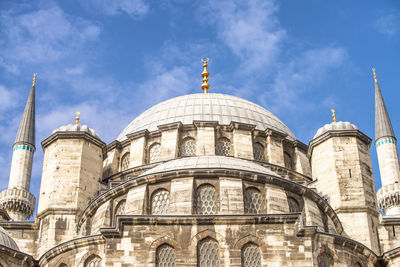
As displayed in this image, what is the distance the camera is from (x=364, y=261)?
23406mm

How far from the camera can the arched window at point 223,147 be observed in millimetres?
32206

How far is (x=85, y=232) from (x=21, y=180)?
30.4ft

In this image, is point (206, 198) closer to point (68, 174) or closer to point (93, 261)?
point (93, 261)

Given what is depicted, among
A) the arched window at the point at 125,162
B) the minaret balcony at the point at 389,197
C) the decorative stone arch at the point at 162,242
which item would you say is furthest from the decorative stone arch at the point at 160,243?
the minaret balcony at the point at 389,197

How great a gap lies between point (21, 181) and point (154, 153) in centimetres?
674

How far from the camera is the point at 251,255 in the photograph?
21.3 m

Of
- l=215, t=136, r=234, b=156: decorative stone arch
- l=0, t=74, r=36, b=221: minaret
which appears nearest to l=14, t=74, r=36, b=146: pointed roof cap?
l=0, t=74, r=36, b=221: minaret

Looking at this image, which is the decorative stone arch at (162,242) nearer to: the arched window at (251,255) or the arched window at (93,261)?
the arched window at (93,261)

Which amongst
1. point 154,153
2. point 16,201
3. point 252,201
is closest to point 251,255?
point 252,201

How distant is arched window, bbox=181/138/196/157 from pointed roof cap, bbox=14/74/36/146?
8.61 meters

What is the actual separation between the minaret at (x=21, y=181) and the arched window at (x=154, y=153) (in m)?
6.39

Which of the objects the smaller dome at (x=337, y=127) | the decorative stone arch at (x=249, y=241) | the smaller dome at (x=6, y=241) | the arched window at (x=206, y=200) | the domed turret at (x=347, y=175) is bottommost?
the decorative stone arch at (x=249, y=241)

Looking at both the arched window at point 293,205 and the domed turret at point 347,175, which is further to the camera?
the domed turret at point 347,175

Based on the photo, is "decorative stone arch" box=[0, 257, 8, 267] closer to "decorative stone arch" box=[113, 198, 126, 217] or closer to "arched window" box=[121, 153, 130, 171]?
"decorative stone arch" box=[113, 198, 126, 217]
